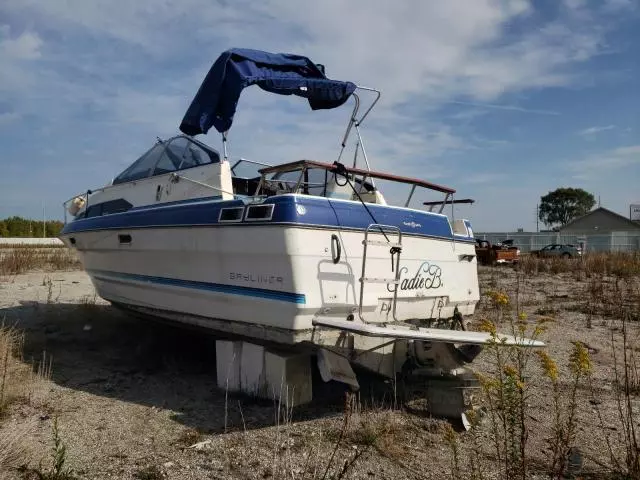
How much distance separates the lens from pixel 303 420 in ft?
13.8

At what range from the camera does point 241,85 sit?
4867 mm

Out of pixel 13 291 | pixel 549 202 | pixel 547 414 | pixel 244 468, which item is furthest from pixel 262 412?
pixel 549 202

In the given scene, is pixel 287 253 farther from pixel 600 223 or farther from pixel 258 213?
pixel 600 223

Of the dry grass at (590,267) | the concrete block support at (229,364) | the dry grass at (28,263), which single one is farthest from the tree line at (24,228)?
the concrete block support at (229,364)

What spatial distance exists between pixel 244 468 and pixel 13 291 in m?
8.46

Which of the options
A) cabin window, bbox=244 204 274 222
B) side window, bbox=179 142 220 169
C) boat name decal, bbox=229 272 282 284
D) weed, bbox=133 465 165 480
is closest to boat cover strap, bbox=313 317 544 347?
boat name decal, bbox=229 272 282 284

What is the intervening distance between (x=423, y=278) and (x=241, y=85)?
7.80 feet

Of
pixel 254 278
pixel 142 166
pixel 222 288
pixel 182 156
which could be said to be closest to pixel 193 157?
pixel 182 156

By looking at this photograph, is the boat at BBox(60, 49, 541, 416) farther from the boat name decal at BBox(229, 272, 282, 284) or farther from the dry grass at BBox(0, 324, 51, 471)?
the dry grass at BBox(0, 324, 51, 471)

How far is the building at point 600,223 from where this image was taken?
5312 centimetres

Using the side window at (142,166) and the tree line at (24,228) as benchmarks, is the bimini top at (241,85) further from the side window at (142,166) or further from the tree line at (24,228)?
the tree line at (24,228)

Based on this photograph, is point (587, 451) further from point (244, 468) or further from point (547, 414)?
point (244, 468)

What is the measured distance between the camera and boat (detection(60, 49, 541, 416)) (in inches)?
156

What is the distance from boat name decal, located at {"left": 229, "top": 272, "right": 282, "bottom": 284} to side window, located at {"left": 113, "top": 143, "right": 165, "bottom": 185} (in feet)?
7.62
